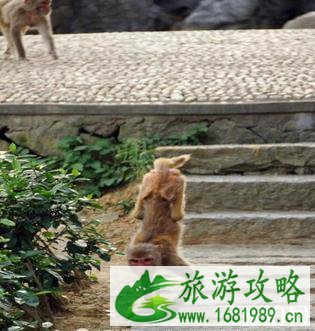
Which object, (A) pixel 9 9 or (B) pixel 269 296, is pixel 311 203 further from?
(A) pixel 9 9

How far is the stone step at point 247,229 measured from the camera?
794cm

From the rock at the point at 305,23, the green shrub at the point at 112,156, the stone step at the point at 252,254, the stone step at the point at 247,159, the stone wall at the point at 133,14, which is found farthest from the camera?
the stone wall at the point at 133,14

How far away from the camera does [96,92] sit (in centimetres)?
1032

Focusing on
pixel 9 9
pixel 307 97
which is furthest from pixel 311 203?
pixel 9 9

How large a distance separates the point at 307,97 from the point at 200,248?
248cm

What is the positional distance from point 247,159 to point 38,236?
2385mm

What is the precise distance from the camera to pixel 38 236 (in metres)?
6.93

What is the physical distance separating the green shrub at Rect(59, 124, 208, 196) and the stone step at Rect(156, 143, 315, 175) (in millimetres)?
494

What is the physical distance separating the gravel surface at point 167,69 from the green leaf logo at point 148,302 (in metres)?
3.73

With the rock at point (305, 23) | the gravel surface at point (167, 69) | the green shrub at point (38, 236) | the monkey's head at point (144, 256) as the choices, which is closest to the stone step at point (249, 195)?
the green shrub at point (38, 236)

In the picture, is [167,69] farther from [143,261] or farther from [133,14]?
[133,14]

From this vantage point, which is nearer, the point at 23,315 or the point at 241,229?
the point at 23,315

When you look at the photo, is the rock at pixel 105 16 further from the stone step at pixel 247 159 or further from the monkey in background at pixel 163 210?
the monkey in background at pixel 163 210

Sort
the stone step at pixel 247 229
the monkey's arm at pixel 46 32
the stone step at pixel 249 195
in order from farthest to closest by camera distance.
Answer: the monkey's arm at pixel 46 32 < the stone step at pixel 249 195 < the stone step at pixel 247 229
